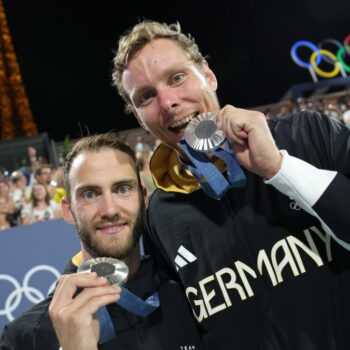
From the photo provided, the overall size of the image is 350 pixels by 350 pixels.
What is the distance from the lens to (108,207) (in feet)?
7.25

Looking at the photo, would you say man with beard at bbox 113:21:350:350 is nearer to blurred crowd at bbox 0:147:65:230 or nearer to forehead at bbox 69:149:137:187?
forehead at bbox 69:149:137:187

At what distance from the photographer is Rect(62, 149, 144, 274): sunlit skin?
2.22 meters

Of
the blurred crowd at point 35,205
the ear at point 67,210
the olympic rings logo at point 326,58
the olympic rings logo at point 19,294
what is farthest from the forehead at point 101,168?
the olympic rings logo at point 326,58

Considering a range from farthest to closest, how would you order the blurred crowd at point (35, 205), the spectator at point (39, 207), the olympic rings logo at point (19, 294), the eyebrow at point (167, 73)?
the spectator at point (39, 207) < the blurred crowd at point (35, 205) < the olympic rings logo at point (19, 294) < the eyebrow at point (167, 73)

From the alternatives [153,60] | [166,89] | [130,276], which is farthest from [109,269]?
[153,60]

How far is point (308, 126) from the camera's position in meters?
2.12

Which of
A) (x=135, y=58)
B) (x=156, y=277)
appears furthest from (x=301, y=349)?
(x=135, y=58)

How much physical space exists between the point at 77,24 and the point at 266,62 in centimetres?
1472

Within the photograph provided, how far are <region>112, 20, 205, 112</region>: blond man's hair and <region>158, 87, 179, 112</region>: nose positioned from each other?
10.2 inches

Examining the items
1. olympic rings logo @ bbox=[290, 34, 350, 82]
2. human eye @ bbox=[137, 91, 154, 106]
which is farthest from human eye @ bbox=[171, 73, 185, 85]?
olympic rings logo @ bbox=[290, 34, 350, 82]

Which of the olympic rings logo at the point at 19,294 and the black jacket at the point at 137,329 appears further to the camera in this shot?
the olympic rings logo at the point at 19,294

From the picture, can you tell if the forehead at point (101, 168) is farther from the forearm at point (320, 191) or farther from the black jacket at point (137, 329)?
the forearm at point (320, 191)

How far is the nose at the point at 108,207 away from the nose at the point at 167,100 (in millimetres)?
456

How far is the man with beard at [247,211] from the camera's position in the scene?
1830 mm
